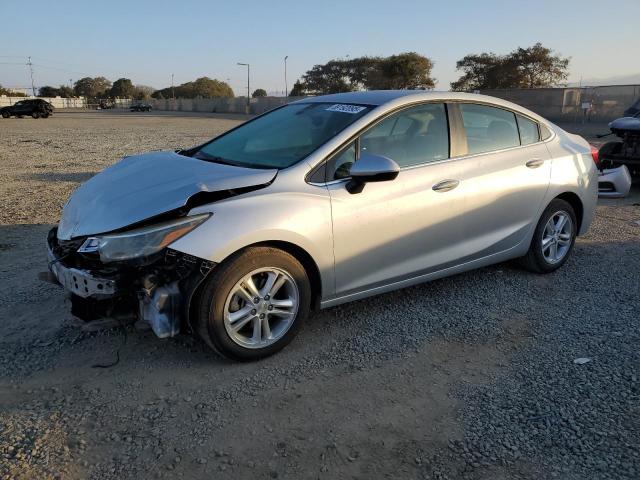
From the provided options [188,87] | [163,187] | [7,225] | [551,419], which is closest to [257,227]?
[163,187]

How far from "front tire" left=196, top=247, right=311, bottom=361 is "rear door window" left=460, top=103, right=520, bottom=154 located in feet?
6.41

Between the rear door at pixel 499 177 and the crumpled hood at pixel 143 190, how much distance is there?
1749 mm

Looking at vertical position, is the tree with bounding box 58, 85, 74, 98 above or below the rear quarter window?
above

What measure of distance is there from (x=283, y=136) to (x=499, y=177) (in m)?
1.79

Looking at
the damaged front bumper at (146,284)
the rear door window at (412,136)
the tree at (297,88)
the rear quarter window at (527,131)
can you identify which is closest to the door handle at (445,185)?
the rear door window at (412,136)

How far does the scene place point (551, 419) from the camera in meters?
2.87

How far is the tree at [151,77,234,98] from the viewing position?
130500 mm

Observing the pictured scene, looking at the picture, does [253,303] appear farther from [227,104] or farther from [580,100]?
[227,104]

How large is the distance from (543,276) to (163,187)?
11.7ft

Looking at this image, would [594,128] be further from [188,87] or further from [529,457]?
[188,87]

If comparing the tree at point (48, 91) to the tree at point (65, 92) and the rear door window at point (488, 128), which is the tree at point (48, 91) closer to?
the tree at point (65, 92)

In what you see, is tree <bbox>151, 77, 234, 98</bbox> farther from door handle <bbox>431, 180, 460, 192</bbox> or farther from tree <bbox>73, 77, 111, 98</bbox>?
door handle <bbox>431, 180, 460, 192</bbox>

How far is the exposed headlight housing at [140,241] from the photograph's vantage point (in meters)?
3.06

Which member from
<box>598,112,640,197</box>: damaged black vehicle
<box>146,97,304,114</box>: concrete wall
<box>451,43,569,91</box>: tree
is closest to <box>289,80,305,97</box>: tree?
<box>146,97,304,114</box>: concrete wall
